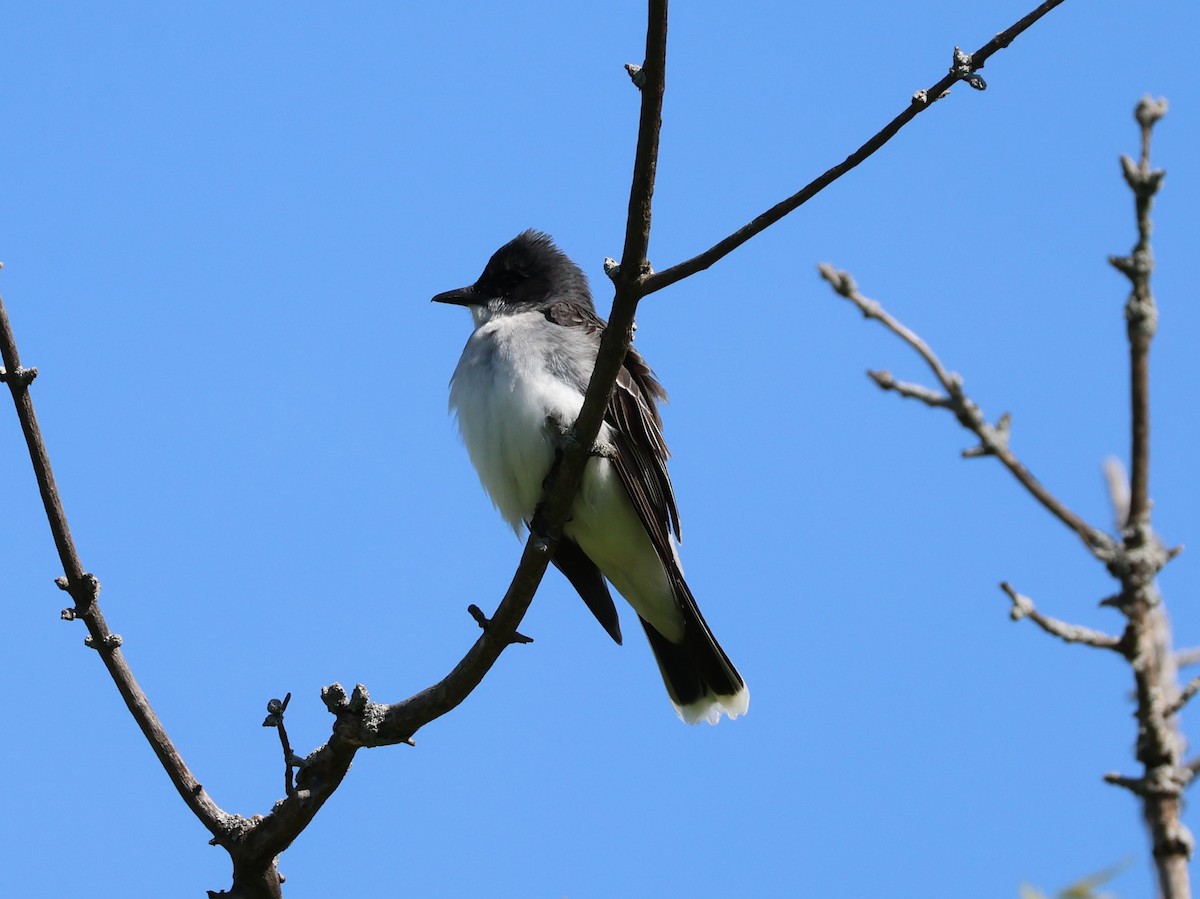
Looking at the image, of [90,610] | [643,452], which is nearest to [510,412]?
[643,452]

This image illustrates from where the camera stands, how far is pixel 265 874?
5.02 m

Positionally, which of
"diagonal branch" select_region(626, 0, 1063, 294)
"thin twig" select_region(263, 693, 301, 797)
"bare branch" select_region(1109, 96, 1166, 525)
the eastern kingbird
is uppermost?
the eastern kingbird

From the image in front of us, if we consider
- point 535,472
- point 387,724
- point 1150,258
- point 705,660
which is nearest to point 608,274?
point 387,724

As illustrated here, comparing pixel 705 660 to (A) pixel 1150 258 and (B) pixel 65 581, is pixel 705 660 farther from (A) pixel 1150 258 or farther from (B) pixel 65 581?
(A) pixel 1150 258

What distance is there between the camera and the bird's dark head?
8.02 meters

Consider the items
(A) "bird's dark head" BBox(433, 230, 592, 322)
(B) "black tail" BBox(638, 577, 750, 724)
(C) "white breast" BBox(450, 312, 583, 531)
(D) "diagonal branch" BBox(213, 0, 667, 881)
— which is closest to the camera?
(D) "diagonal branch" BBox(213, 0, 667, 881)

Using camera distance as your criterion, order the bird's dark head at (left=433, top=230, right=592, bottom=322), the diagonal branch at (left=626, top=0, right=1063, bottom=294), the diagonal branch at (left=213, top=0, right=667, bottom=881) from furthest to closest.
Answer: the bird's dark head at (left=433, top=230, right=592, bottom=322) → the diagonal branch at (left=213, top=0, right=667, bottom=881) → the diagonal branch at (left=626, top=0, right=1063, bottom=294)

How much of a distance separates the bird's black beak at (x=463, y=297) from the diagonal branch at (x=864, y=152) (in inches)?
153

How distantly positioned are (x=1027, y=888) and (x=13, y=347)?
3.59 m

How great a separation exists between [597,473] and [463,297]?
6.74 ft

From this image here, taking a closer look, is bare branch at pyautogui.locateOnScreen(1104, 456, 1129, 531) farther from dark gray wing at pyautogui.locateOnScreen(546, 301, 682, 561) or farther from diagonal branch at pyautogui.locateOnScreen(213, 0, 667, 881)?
dark gray wing at pyautogui.locateOnScreen(546, 301, 682, 561)

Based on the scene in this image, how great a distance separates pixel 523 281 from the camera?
812 centimetres

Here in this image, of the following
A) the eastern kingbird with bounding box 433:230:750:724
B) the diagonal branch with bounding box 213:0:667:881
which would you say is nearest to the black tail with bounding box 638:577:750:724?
the eastern kingbird with bounding box 433:230:750:724

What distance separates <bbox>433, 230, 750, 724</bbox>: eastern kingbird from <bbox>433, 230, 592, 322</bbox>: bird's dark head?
451 mm
